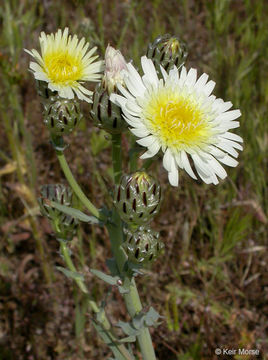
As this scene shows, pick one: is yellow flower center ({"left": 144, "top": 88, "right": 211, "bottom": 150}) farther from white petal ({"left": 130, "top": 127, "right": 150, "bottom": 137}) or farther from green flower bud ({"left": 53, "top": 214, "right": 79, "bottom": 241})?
green flower bud ({"left": 53, "top": 214, "right": 79, "bottom": 241})

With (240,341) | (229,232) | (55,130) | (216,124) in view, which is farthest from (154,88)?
(240,341)

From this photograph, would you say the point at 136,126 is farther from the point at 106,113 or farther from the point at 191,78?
the point at 191,78

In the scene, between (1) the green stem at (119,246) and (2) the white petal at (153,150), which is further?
(1) the green stem at (119,246)

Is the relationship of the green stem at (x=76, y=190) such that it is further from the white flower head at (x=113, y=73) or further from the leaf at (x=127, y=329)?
the leaf at (x=127, y=329)

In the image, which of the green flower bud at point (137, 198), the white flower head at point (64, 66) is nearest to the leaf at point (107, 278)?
the green flower bud at point (137, 198)

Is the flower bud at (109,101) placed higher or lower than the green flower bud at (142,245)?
higher

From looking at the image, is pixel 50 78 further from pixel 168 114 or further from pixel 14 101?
pixel 14 101

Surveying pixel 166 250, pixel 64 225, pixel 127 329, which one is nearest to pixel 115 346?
pixel 127 329
